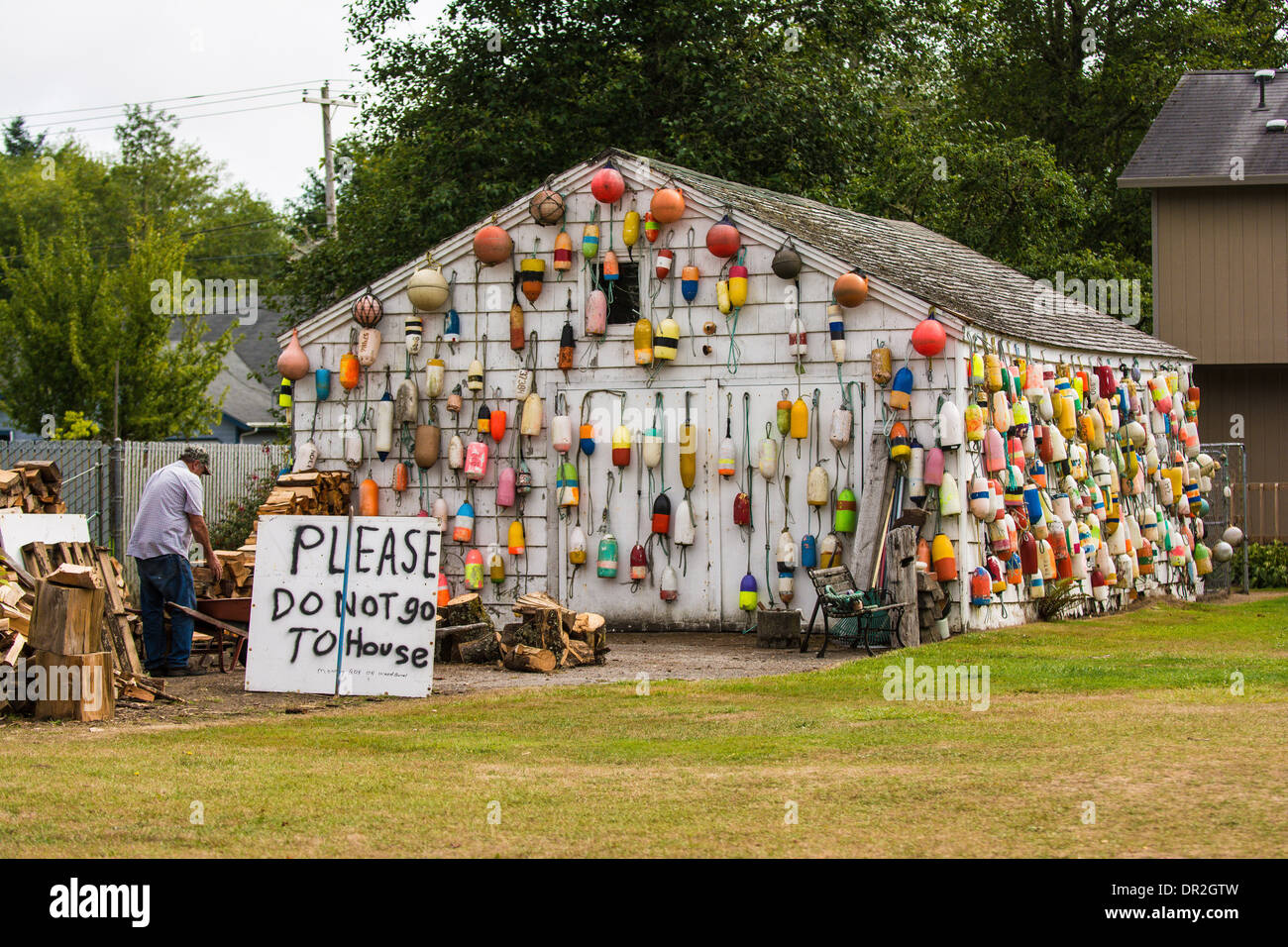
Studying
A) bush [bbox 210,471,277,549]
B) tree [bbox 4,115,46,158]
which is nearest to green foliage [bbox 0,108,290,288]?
tree [bbox 4,115,46,158]

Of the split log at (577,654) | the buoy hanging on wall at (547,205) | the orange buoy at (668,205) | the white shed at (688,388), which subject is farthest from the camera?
the buoy hanging on wall at (547,205)

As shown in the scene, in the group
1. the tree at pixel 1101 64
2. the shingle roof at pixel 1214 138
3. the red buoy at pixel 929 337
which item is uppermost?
the tree at pixel 1101 64

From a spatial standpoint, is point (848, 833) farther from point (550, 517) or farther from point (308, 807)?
point (550, 517)

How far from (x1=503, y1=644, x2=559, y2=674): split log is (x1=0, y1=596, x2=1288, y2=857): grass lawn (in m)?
1.46

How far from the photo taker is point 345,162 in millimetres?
47250

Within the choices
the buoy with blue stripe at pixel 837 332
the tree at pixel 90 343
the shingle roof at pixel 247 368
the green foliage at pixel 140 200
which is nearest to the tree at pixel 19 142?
the green foliage at pixel 140 200

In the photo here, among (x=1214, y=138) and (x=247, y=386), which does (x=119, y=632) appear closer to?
(x=1214, y=138)

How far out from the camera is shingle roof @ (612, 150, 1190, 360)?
18.4 meters

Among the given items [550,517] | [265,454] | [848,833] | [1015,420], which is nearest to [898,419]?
[1015,420]

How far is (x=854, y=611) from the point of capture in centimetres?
1579

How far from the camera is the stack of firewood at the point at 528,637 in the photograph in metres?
15.0

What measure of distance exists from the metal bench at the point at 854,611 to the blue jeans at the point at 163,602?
18.9ft

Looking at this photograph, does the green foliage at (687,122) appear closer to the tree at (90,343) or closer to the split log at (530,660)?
the tree at (90,343)

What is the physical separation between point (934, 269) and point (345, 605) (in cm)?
1086
